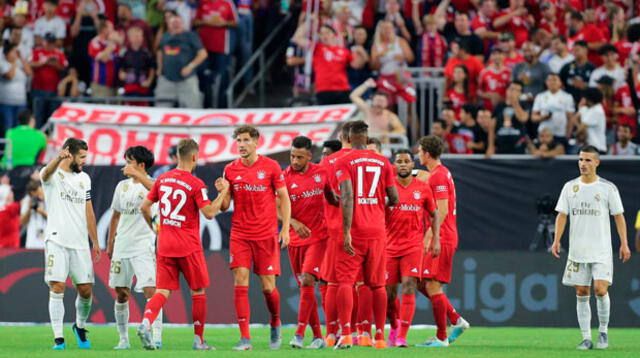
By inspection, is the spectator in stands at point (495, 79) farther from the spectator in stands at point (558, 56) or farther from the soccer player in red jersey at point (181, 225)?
the soccer player in red jersey at point (181, 225)

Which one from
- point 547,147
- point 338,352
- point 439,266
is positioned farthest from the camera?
point 547,147

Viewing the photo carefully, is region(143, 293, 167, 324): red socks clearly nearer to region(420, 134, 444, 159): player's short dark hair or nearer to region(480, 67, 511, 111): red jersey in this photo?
region(420, 134, 444, 159): player's short dark hair

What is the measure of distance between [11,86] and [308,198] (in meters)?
11.7

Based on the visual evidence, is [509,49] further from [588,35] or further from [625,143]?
[625,143]

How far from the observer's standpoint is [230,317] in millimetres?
18844

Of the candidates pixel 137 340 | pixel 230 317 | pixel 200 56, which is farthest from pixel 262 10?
pixel 137 340

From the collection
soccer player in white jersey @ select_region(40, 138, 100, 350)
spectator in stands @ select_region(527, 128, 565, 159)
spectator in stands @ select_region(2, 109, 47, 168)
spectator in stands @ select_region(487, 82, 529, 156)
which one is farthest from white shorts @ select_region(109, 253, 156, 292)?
spectator in stands @ select_region(527, 128, 565, 159)

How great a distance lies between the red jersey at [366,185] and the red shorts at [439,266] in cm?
127

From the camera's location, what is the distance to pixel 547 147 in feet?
68.3

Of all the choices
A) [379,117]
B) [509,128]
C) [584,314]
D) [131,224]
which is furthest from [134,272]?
[509,128]

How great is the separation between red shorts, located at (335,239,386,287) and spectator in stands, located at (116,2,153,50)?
12.9m

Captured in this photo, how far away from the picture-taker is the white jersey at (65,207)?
1328 centimetres

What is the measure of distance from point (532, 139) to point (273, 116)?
4.83 meters

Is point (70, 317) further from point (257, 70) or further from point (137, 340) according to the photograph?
point (257, 70)
